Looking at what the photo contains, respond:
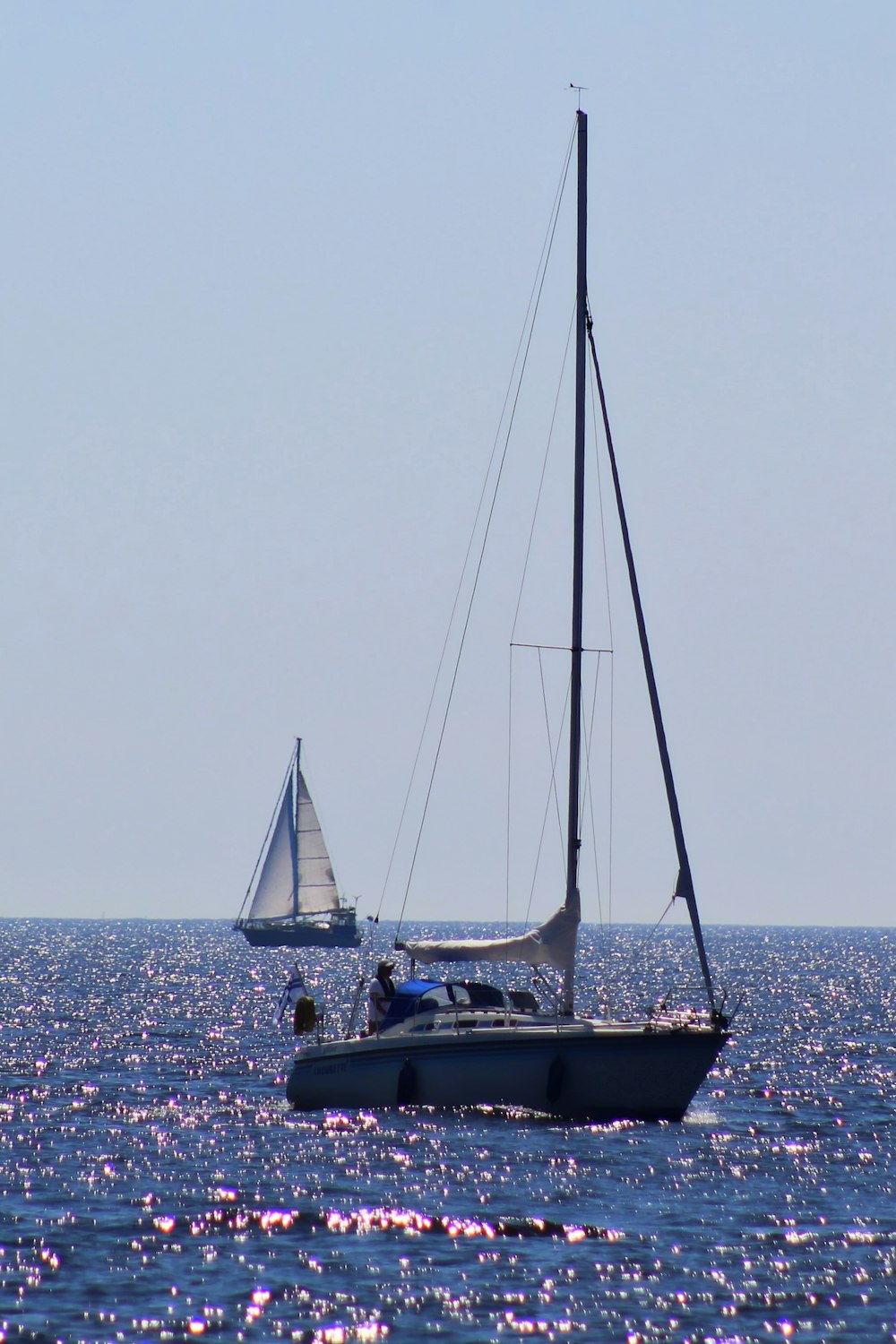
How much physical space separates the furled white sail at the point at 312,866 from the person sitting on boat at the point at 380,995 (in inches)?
3837

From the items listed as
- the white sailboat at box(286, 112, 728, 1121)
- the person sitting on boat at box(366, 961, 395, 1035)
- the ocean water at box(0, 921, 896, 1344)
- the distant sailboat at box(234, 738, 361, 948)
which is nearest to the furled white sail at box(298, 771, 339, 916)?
the distant sailboat at box(234, 738, 361, 948)

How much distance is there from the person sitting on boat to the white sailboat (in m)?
0.14

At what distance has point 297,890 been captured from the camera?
458 feet

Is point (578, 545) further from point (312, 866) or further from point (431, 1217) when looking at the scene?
point (312, 866)

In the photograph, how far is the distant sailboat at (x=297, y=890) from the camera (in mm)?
135125

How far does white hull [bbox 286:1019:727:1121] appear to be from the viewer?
108 ft

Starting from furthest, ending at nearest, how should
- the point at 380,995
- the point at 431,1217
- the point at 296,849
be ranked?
the point at 296,849 < the point at 380,995 < the point at 431,1217

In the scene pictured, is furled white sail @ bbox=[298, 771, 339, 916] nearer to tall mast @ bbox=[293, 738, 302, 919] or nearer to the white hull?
tall mast @ bbox=[293, 738, 302, 919]

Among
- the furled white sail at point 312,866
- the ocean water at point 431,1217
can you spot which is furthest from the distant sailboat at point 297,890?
the ocean water at point 431,1217

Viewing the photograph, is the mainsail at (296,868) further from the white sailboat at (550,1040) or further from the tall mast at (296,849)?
the white sailboat at (550,1040)

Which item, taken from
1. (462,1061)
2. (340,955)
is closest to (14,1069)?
(462,1061)

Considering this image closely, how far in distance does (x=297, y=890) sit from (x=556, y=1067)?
107593 millimetres

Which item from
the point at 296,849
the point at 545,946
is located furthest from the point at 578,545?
the point at 296,849

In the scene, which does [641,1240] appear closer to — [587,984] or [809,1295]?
[809,1295]
